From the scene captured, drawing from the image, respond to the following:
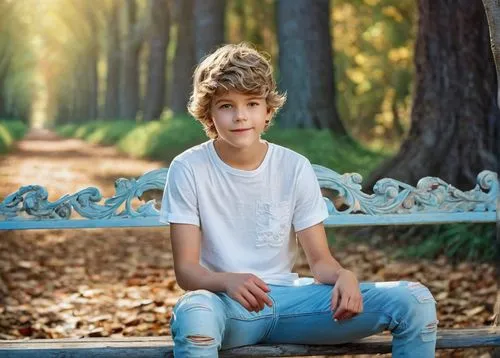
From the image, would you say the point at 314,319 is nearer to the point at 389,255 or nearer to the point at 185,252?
the point at 185,252

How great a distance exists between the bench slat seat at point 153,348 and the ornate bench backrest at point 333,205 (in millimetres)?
598

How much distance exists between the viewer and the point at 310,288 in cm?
328

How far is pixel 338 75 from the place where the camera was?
2945 cm

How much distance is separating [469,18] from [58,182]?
9.98 metres

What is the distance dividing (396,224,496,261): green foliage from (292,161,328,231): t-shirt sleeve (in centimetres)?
354

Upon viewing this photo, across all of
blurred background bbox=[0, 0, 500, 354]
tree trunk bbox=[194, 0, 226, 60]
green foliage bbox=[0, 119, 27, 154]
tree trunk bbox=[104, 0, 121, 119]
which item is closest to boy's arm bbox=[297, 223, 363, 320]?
blurred background bbox=[0, 0, 500, 354]

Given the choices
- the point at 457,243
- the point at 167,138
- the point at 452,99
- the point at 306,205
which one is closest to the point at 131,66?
the point at 167,138

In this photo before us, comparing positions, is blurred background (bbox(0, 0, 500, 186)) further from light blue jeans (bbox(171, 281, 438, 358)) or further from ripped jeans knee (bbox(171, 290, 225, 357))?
ripped jeans knee (bbox(171, 290, 225, 357))

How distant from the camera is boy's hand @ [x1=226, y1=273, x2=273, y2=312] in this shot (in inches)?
118

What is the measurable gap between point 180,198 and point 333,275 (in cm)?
61

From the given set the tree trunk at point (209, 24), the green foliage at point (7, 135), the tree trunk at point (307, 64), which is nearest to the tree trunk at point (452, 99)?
the tree trunk at point (307, 64)

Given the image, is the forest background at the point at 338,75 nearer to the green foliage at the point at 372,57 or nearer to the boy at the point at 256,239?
the green foliage at the point at 372,57

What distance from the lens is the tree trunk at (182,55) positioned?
2264cm

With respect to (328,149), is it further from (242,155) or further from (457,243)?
(242,155)
